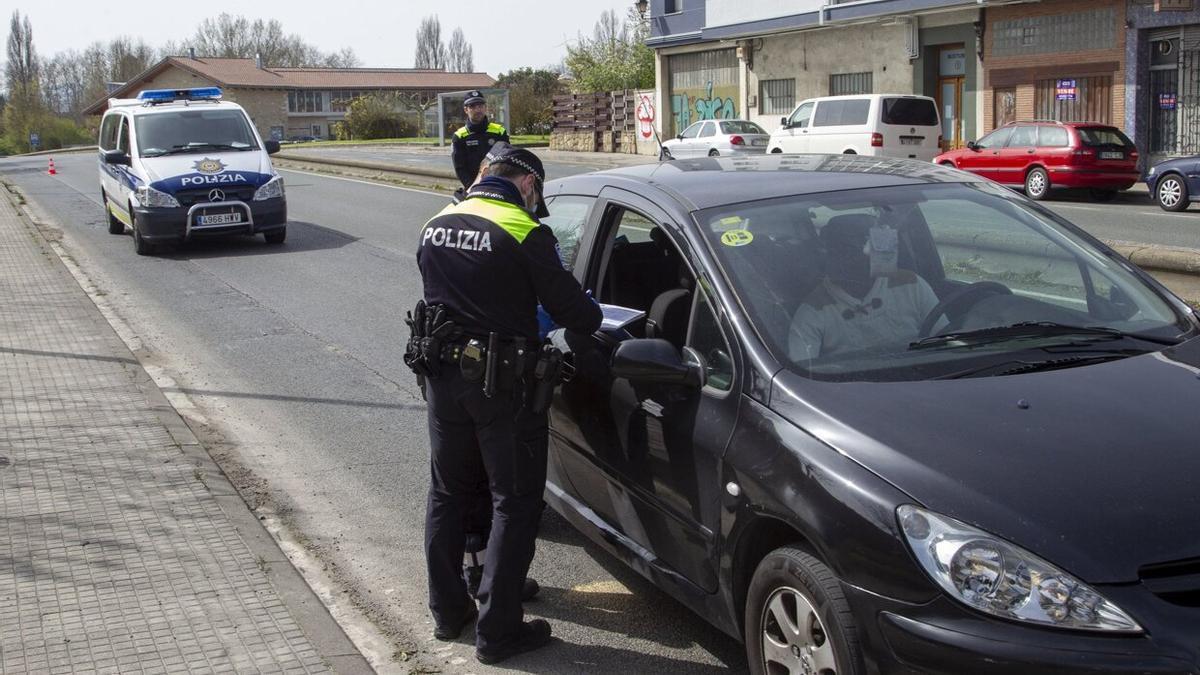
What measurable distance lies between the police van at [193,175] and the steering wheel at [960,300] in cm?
1311

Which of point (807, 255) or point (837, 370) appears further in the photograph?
point (807, 255)

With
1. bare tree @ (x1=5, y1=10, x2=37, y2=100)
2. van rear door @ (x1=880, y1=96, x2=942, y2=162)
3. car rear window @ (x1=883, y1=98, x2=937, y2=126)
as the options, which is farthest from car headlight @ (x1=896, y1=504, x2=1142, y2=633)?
bare tree @ (x1=5, y1=10, x2=37, y2=100)

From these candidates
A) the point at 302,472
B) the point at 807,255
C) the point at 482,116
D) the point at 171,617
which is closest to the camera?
the point at 807,255

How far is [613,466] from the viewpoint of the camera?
4.44 metres

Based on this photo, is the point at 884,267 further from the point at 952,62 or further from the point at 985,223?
the point at 952,62

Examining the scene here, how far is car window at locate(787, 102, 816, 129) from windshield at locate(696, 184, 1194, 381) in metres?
25.2

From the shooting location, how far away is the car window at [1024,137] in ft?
78.1

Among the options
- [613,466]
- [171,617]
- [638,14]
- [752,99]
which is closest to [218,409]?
[171,617]

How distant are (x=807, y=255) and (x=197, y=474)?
11.8 ft

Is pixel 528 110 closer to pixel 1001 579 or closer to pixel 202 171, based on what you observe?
pixel 202 171

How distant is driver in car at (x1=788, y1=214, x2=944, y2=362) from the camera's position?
3906 mm

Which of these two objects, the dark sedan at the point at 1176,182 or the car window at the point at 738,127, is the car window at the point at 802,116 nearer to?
the car window at the point at 738,127

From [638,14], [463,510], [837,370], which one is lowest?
[463,510]

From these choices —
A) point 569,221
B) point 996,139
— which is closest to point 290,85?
point 996,139
